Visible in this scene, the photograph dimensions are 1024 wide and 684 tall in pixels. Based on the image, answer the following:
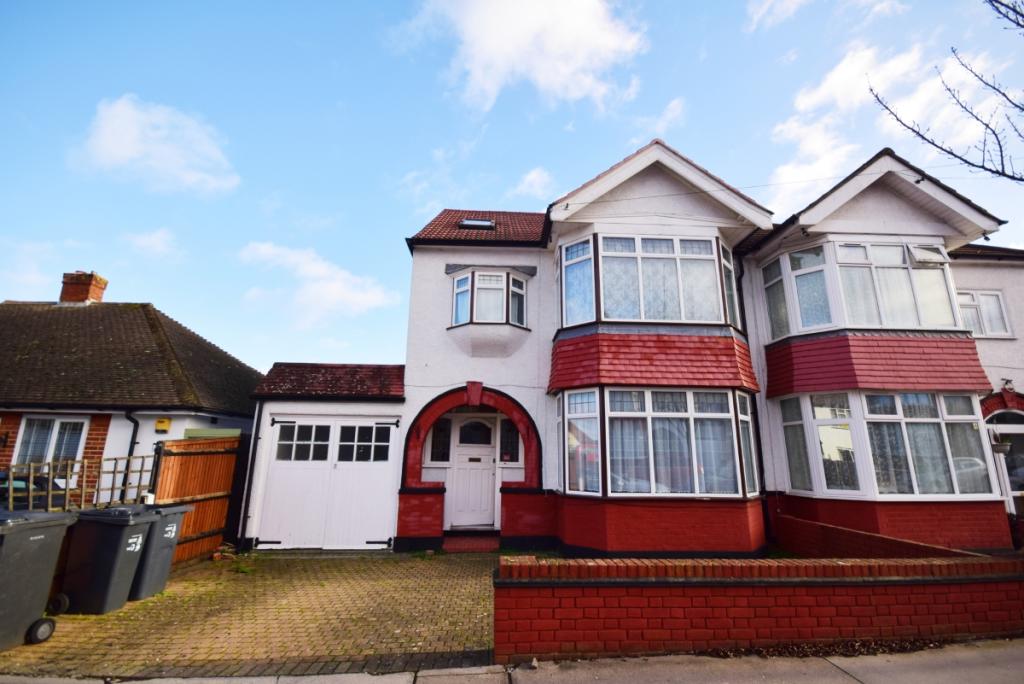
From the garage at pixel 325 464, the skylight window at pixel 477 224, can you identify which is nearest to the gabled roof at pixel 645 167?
the skylight window at pixel 477 224

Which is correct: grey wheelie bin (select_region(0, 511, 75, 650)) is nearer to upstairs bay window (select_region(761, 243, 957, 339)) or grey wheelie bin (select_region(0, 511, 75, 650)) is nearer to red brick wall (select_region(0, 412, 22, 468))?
red brick wall (select_region(0, 412, 22, 468))

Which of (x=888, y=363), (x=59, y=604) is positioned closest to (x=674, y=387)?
(x=888, y=363)

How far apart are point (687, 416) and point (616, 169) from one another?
16.7ft

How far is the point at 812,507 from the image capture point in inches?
330

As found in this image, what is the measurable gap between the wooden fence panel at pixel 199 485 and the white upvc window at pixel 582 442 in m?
6.42

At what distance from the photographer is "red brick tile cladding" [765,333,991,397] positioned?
813 cm

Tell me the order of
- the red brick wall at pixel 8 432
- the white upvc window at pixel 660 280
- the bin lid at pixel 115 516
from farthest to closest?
the red brick wall at pixel 8 432 → the white upvc window at pixel 660 280 → the bin lid at pixel 115 516

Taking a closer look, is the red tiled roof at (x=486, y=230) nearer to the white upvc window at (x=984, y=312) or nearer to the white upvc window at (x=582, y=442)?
the white upvc window at (x=582, y=442)

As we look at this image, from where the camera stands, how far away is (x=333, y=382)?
380 inches

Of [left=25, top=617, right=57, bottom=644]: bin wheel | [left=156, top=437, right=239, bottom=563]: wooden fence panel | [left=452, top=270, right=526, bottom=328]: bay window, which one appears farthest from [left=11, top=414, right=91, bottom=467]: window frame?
[left=452, top=270, right=526, bottom=328]: bay window

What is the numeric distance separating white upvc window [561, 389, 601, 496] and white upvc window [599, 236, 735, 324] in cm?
171

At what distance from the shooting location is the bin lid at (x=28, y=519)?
429 cm

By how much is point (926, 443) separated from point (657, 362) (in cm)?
521

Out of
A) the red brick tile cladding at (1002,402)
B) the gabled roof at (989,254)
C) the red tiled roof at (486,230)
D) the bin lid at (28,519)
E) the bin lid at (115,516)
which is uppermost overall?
the red tiled roof at (486,230)
